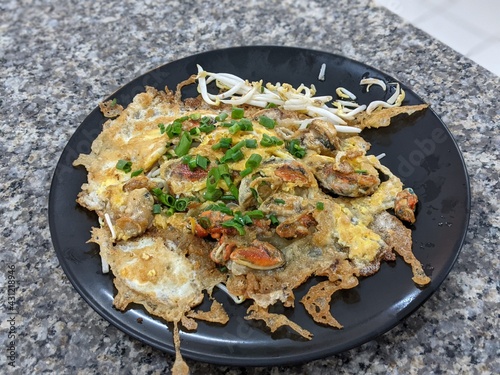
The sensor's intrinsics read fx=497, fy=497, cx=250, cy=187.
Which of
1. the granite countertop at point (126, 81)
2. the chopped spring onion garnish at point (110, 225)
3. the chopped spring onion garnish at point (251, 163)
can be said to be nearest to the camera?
the granite countertop at point (126, 81)

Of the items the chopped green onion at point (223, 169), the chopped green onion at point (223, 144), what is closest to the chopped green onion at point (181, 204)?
the chopped green onion at point (223, 169)

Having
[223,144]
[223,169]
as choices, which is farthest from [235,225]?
[223,144]

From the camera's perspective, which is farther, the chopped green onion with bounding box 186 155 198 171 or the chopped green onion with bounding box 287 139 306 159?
the chopped green onion with bounding box 287 139 306 159

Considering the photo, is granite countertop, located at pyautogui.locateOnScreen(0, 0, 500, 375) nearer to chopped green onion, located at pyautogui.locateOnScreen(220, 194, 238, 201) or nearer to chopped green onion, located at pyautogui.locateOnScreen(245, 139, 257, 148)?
chopped green onion, located at pyautogui.locateOnScreen(220, 194, 238, 201)

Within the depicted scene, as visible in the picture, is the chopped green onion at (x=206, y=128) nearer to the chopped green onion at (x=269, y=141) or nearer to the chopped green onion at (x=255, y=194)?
the chopped green onion at (x=269, y=141)

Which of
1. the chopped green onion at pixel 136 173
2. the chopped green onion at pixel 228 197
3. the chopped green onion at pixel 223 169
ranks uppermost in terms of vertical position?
the chopped green onion at pixel 223 169

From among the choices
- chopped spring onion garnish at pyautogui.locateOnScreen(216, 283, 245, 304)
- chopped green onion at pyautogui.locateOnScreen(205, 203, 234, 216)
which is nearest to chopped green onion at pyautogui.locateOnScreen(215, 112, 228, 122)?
chopped green onion at pyautogui.locateOnScreen(205, 203, 234, 216)
